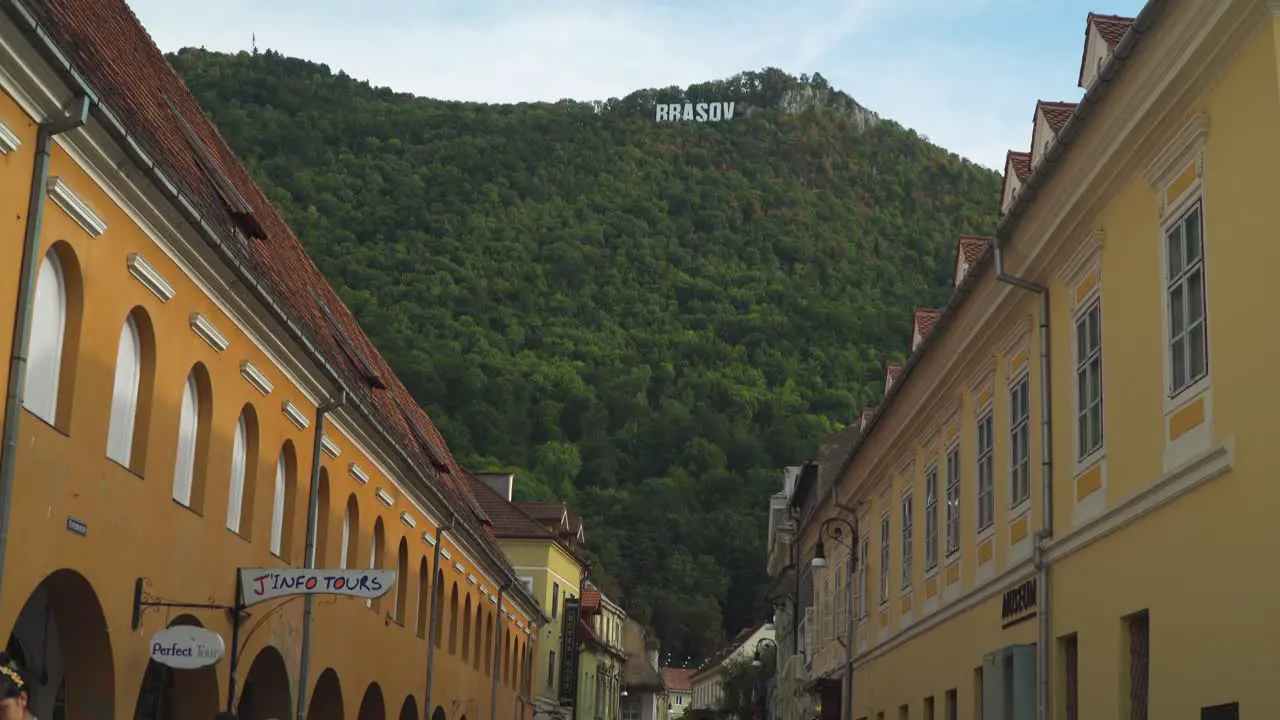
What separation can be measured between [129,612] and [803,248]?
11859cm

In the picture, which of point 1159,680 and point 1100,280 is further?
point 1100,280

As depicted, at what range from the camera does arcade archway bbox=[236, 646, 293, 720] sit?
2173cm

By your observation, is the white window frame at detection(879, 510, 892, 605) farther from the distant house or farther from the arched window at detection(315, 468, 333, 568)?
the distant house

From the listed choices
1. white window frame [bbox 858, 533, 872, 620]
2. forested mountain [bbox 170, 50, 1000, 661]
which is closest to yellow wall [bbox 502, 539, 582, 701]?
white window frame [bbox 858, 533, 872, 620]

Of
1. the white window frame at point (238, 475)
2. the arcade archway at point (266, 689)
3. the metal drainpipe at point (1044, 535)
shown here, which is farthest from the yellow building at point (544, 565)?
the metal drainpipe at point (1044, 535)

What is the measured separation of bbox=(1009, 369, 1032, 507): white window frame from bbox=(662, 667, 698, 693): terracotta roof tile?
117902 mm

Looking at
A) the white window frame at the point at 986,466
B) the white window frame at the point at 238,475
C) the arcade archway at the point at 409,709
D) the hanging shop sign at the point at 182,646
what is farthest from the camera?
the arcade archway at the point at 409,709

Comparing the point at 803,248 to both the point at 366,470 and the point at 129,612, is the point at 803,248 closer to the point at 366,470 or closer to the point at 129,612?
the point at 366,470

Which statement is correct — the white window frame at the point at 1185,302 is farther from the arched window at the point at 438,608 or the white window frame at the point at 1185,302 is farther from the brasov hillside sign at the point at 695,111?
the brasov hillside sign at the point at 695,111

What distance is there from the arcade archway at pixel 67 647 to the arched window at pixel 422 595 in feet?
45.8

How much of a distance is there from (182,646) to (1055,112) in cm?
1020

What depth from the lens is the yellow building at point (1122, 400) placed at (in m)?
12.1

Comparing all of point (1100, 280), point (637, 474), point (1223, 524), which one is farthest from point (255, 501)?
point (637, 474)

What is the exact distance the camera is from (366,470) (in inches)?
1022
